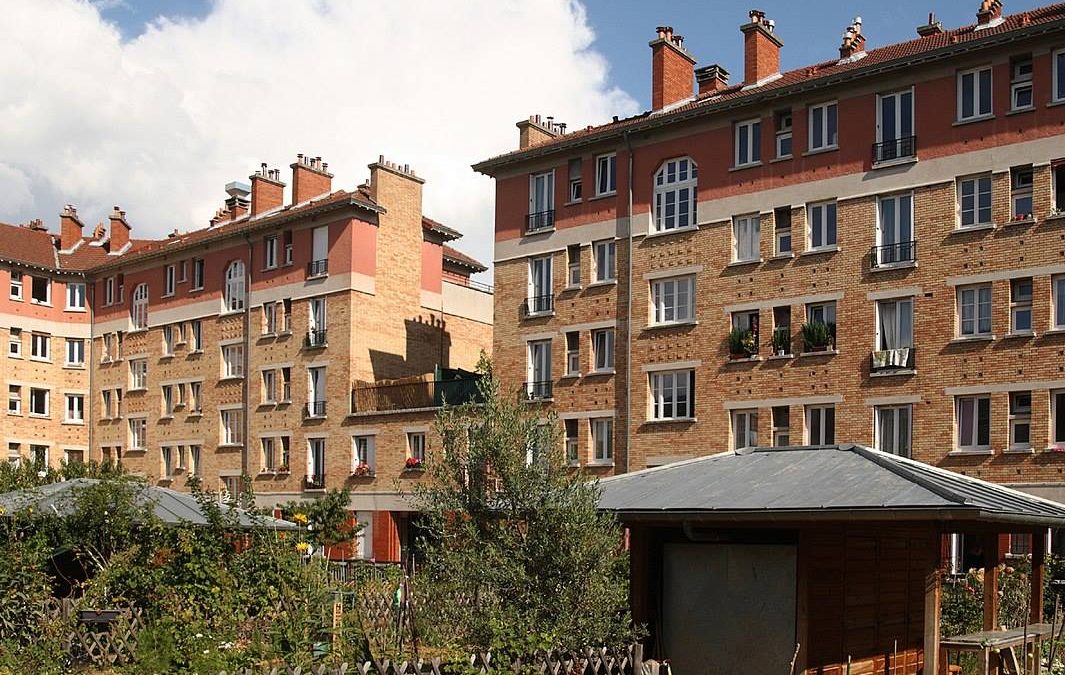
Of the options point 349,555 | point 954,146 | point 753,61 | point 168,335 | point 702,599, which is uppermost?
point 753,61

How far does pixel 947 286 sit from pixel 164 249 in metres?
36.9

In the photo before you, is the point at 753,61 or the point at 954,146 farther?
the point at 753,61

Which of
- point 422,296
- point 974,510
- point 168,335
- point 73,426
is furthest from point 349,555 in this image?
point 974,510

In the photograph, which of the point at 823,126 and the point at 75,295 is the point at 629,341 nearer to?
the point at 823,126

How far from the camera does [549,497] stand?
55.3 feet

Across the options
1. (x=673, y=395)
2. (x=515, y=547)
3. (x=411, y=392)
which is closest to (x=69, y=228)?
(x=411, y=392)

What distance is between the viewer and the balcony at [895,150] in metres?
36.0

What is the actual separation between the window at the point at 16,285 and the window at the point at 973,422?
45744 millimetres

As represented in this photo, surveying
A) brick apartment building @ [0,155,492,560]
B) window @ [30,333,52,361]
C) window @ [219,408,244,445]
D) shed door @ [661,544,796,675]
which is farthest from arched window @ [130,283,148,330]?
shed door @ [661,544,796,675]

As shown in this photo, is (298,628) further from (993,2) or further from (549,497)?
(993,2)

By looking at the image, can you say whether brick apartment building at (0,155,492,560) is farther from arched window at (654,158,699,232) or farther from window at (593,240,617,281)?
arched window at (654,158,699,232)

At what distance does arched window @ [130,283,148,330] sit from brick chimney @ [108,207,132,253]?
7.66 metres

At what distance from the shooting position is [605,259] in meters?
43.0

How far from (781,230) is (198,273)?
29504 millimetres
